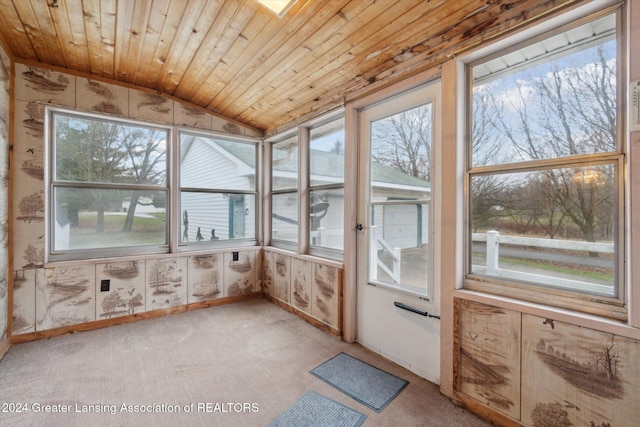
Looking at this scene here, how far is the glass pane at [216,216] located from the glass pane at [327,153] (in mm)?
1250

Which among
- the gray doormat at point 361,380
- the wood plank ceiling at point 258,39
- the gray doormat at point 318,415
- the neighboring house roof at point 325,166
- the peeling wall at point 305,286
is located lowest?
the gray doormat at point 318,415

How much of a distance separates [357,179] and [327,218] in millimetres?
681

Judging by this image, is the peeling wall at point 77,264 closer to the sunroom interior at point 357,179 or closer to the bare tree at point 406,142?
the sunroom interior at point 357,179

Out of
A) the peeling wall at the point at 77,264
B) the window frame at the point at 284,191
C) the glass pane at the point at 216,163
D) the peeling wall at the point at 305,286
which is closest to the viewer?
the peeling wall at the point at 77,264

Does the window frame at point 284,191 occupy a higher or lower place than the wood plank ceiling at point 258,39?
lower

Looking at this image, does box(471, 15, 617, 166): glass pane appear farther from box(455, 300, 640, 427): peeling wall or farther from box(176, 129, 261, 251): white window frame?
box(176, 129, 261, 251): white window frame

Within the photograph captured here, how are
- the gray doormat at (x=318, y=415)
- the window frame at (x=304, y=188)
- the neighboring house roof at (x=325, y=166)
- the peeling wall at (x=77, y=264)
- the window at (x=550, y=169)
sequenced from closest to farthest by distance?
the window at (x=550, y=169)
the gray doormat at (x=318, y=415)
the neighboring house roof at (x=325, y=166)
the peeling wall at (x=77, y=264)
the window frame at (x=304, y=188)

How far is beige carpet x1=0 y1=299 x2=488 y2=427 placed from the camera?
5.62ft

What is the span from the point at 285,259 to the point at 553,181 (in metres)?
2.75

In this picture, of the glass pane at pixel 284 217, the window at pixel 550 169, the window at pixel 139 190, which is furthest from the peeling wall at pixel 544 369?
the window at pixel 139 190

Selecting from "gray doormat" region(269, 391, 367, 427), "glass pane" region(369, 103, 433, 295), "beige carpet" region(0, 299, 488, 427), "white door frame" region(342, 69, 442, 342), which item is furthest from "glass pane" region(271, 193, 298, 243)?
"gray doormat" region(269, 391, 367, 427)

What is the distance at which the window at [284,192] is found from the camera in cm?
363

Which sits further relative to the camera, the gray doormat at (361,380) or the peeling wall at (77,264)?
the peeling wall at (77,264)

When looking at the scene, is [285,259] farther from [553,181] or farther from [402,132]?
[553,181]
